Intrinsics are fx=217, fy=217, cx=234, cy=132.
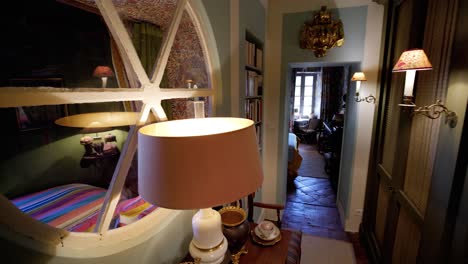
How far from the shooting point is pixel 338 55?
2.50 m

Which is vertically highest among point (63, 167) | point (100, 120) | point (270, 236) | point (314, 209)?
point (100, 120)

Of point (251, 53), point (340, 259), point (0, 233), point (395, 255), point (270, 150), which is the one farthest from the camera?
point (270, 150)

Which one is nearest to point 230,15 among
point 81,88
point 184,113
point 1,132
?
point 184,113

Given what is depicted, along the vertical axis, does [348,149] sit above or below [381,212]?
above

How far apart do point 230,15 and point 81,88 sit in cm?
130

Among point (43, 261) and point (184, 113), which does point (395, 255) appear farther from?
point (43, 261)

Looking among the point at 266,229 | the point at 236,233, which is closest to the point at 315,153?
the point at 266,229

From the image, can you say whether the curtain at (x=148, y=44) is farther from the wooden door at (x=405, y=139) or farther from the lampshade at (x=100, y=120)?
the wooden door at (x=405, y=139)

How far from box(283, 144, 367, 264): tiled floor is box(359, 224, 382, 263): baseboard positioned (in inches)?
4.2

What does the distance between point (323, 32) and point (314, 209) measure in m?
2.45

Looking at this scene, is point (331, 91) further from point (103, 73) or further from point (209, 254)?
point (103, 73)

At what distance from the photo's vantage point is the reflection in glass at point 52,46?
49cm

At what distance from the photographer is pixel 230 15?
162 centimetres

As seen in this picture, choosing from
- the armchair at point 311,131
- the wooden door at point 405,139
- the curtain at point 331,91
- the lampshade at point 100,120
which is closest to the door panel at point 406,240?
the wooden door at point 405,139
